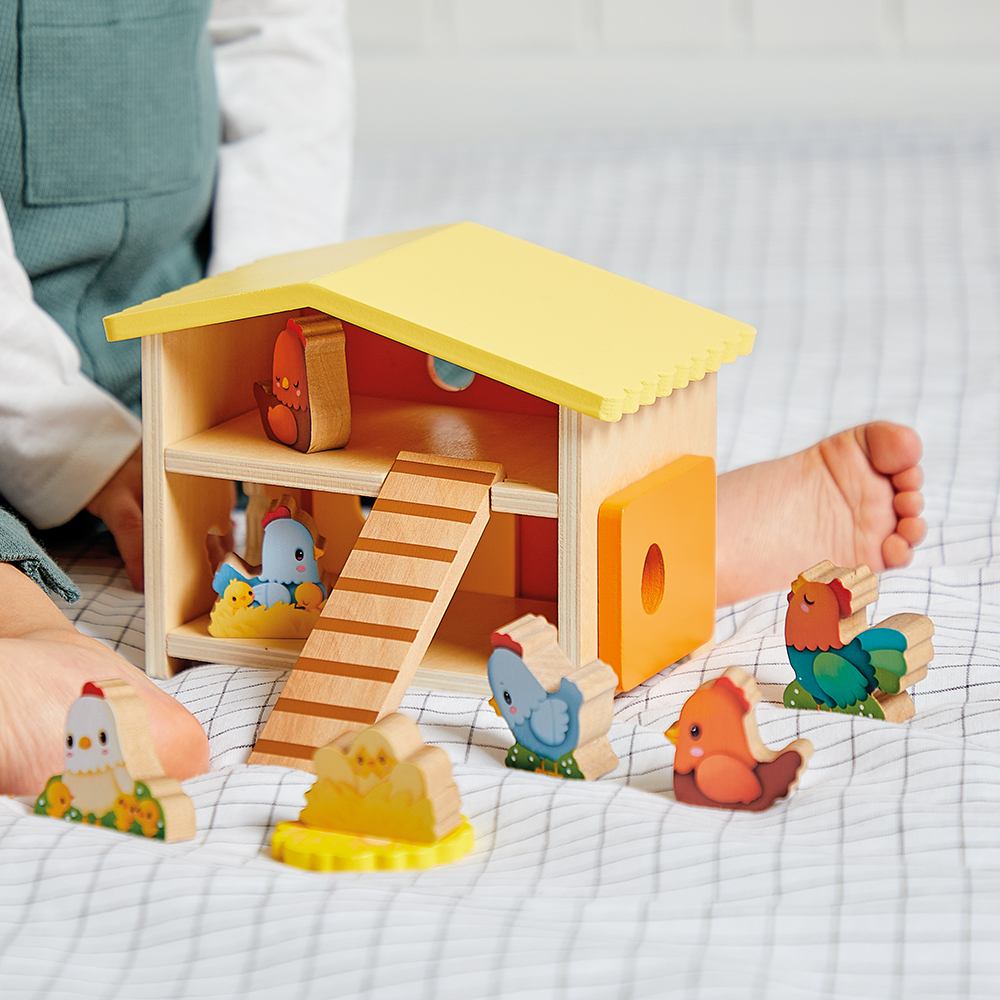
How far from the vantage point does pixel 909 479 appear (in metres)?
1.13

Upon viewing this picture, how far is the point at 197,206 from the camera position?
138 cm

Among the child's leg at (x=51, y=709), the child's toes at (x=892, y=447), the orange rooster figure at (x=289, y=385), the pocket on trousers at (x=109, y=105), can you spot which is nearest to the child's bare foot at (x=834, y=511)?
the child's toes at (x=892, y=447)

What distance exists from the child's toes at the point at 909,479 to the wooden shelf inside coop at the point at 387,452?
0.28 m

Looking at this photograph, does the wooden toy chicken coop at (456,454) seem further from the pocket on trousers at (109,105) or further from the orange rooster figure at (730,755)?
the pocket on trousers at (109,105)

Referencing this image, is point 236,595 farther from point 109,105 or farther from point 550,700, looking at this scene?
point 109,105

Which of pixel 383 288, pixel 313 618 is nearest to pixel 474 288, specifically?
pixel 383 288

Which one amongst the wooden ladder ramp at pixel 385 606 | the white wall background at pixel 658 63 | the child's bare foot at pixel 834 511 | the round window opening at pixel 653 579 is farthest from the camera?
the white wall background at pixel 658 63

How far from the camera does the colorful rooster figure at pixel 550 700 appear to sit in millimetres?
790

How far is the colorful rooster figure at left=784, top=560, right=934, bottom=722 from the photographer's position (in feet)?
2.83

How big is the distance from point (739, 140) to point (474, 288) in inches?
49.0

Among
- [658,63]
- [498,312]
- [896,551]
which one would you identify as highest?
[498,312]

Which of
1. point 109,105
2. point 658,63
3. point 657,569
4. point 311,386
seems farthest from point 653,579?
point 658,63

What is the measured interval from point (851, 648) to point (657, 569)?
0.14 m

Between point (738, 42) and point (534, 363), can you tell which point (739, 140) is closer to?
point (738, 42)
